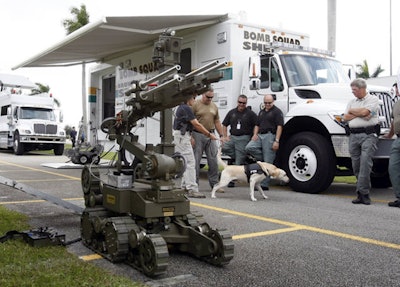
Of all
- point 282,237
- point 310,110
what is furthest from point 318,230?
point 310,110

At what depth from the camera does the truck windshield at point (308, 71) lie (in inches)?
343

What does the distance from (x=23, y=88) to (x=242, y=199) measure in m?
22.2

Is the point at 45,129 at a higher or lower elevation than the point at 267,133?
higher

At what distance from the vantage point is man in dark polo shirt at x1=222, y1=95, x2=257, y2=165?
888cm

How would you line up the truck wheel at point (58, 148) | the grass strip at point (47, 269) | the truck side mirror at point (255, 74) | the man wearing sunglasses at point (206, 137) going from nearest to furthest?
the grass strip at point (47, 269)
the man wearing sunglasses at point (206, 137)
the truck side mirror at point (255, 74)
the truck wheel at point (58, 148)

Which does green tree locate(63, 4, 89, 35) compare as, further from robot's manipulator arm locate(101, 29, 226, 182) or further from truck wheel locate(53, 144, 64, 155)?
robot's manipulator arm locate(101, 29, 226, 182)

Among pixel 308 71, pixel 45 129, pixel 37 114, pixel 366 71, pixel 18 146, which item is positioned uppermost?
pixel 366 71

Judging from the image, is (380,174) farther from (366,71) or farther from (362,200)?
(366,71)

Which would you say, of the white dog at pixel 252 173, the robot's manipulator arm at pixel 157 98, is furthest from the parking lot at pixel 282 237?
the robot's manipulator arm at pixel 157 98

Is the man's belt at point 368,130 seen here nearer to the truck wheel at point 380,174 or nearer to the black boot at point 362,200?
the black boot at point 362,200

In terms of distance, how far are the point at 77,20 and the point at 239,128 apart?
35851mm

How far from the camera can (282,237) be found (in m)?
4.65

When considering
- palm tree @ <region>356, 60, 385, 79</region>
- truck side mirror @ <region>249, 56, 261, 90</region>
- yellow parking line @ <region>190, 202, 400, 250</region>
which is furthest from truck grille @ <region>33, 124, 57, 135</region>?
palm tree @ <region>356, 60, 385, 79</region>

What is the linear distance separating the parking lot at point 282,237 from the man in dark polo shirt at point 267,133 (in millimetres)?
812
